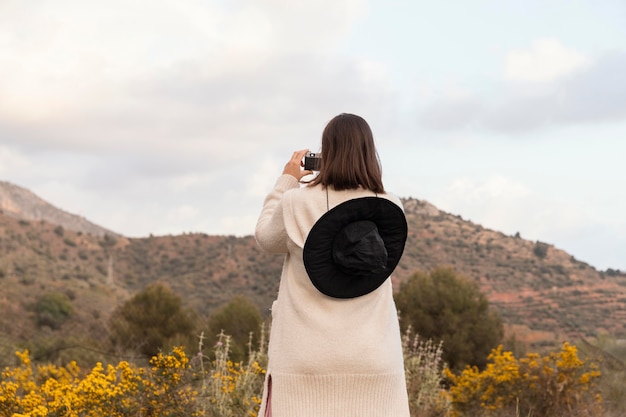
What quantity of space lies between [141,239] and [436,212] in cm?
1852

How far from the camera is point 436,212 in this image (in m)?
48.9

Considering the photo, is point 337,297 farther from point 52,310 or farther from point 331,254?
point 52,310

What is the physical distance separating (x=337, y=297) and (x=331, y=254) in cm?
20

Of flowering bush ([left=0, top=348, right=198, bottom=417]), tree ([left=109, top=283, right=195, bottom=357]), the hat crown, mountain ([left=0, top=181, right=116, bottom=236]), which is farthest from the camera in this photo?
mountain ([left=0, top=181, right=116, bottom=236])

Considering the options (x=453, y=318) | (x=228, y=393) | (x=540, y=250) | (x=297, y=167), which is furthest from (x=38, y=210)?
(x=297, y=167)

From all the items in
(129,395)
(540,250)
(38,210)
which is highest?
(38,210)

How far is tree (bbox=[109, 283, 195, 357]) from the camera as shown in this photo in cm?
1716

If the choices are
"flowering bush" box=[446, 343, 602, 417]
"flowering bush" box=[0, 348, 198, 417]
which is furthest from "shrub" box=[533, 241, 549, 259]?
"flowering bush" box=[0, 348, 198, 417]

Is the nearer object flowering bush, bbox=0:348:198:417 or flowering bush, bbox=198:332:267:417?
flowering bush, bbox=0:348:198:417

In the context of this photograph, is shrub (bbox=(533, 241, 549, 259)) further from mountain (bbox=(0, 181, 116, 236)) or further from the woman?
the woman

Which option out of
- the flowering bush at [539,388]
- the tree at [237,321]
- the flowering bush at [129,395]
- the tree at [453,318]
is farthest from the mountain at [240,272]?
the flowering bush at [129,395]

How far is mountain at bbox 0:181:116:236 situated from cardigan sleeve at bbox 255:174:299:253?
209 feet

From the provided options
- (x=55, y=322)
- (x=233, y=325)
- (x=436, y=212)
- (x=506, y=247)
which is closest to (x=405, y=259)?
(x=506, y=247)

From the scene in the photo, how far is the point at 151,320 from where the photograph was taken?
18.0m
